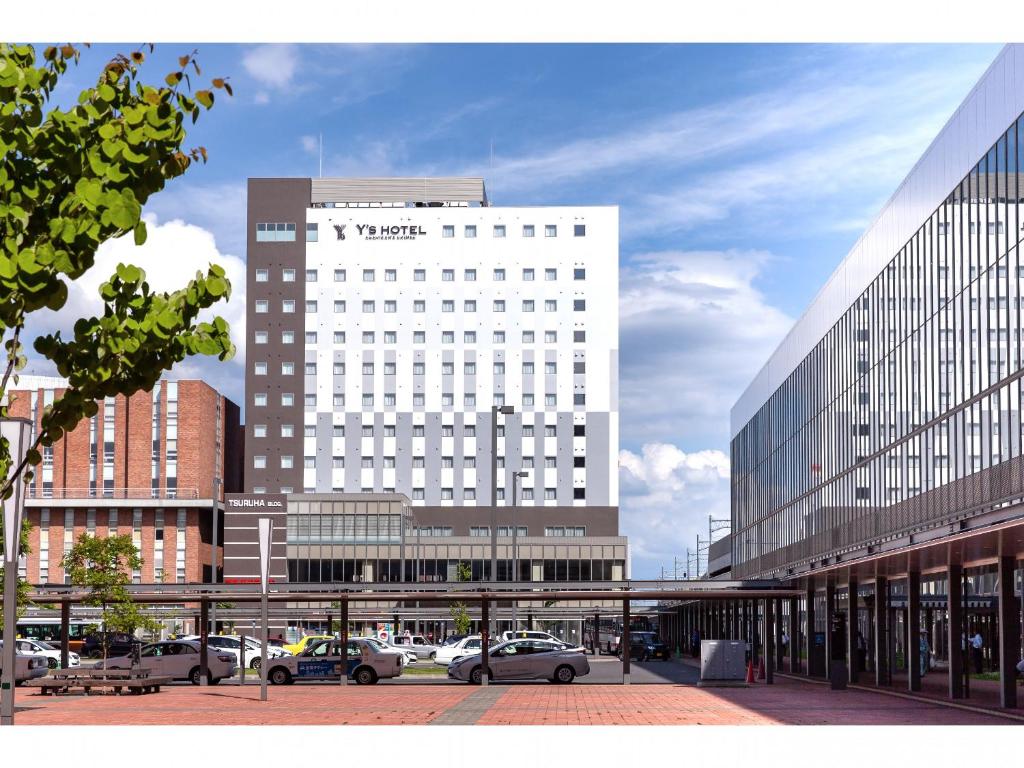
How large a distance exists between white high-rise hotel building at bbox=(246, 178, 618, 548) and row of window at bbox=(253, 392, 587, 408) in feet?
0.43

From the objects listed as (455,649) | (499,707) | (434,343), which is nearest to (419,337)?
(434,343)

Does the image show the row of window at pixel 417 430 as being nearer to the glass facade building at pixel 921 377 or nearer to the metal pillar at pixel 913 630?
the glass facade building at pixel 921 377

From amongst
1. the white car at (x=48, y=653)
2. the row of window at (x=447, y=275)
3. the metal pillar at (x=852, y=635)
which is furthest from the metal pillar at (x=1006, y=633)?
the row of window at (x=447, y=275)

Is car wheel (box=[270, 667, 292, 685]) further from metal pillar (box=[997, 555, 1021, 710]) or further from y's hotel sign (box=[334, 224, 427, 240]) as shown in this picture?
y's hotel sign (box=[334, 224, 427, 240])

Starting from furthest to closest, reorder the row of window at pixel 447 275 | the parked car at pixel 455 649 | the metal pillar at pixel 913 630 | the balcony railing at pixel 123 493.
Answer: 1. the row of window at pixel 447 275
2. the balcony railing at pixel 123 493
3. the parked car at pixel 455 649
4. the metal pillar at pixel 913 630

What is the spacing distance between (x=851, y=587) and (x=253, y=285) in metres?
93.3

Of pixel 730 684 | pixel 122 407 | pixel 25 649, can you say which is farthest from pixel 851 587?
pixel 122 407

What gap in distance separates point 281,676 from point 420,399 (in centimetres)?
8804

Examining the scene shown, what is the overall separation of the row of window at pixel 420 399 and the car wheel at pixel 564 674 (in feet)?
287

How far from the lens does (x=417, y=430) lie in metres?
132

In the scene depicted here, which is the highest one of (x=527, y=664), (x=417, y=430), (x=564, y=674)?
(x=417, y=430)

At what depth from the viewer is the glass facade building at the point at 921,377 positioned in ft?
111

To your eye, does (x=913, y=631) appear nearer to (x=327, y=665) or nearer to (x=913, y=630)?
(x=913, y=630)

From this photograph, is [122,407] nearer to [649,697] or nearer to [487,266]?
[487,266]
